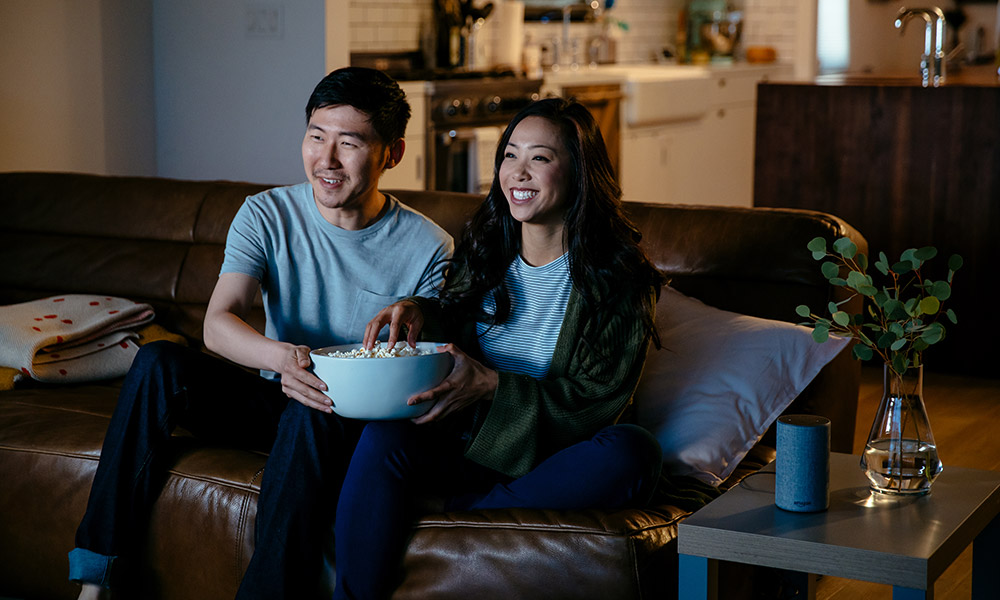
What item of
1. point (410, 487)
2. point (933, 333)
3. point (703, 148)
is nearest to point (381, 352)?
point (410, 487)

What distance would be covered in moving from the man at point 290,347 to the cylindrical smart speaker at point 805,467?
2.39ft

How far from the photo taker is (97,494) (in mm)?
2020

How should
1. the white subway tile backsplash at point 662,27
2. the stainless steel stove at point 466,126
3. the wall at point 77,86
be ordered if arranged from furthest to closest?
1. the white subway tile backsplash at point 662,27
2. the stainless steel stove at point 466,126
3. the wall at point 77,86

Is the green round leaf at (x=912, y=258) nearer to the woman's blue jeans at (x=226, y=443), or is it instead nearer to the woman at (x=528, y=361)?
the woman at (x=528, y=361)

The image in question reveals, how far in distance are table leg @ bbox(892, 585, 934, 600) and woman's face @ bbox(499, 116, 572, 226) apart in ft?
2.85

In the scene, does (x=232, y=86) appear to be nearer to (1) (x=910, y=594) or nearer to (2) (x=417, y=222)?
(2) (x=417, y=222)

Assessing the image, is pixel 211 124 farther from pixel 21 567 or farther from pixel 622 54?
pixel 622 54

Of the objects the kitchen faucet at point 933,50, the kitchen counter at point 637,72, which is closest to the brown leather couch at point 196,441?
the kitchen faucet at point 933,50

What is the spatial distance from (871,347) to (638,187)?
439 centimetres

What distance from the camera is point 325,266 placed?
2252 mm

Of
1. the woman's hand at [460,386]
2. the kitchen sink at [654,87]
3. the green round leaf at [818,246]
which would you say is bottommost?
the woman's hand at [460,386]

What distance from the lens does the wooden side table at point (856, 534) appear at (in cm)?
148

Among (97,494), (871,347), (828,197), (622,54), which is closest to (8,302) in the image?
(97,494)

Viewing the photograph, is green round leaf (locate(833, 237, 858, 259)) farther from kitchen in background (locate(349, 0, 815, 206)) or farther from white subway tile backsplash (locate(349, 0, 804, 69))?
white subway tile backsplash (locate(349, 0, 804, 69))
